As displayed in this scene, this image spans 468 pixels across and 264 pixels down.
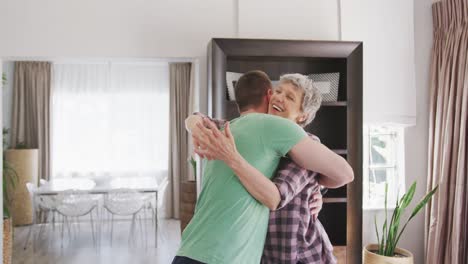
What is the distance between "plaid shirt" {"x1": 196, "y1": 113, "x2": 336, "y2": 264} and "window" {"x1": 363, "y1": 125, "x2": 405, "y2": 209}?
2.41m

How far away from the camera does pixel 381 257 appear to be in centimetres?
288

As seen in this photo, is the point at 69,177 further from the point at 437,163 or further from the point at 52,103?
the point at 437,163

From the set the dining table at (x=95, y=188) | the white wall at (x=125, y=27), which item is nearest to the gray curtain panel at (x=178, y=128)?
the dining table at (x=95, y=188)

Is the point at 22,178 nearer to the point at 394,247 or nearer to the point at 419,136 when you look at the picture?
the point at 394,247

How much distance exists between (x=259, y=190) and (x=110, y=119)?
5795 millimetres

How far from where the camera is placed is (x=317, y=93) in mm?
1455

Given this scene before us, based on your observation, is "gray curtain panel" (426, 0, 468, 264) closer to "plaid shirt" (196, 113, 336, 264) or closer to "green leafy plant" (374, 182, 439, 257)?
"green leafy plant" (374, 182, 439, 257)

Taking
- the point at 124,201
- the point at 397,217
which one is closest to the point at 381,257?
the point at 397,217

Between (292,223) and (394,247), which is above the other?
(292,223)

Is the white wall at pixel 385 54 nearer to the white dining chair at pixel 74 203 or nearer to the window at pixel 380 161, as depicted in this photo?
the window at pixel 380 161

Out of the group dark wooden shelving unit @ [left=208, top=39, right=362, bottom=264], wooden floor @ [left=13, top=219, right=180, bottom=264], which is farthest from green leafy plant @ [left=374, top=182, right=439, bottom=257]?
wooden floor @ [left=13, top=219, right=180, bottom=264]

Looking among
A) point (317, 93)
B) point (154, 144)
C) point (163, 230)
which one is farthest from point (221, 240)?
point (154, 144)

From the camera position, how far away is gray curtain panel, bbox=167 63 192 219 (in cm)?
659

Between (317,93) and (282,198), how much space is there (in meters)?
0.48
